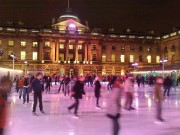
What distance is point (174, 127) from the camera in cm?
905

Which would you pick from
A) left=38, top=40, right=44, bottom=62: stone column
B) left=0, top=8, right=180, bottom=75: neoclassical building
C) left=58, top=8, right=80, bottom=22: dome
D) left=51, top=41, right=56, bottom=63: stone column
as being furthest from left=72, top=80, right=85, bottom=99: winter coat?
left=58, top=8, right=80, bottom=22: dome

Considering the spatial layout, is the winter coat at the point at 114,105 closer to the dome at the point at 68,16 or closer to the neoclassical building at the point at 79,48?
the neoclassical building at the point at 79,48

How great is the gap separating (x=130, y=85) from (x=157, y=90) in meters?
3.31

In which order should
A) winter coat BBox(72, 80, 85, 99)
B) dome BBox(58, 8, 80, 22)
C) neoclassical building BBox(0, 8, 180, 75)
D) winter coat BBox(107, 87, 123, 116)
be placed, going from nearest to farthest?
winter coat BBox(107, 87, 123, 116) → winter coat BBox(72, 80, 85, 99) → neoclassical building BBox(0, 8, 180, 75) → dome BBox(58, 8, 80, 22)

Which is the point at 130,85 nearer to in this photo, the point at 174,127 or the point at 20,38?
the point at 174,127

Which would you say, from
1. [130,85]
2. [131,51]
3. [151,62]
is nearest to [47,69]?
[131,51]

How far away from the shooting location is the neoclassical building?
253ft

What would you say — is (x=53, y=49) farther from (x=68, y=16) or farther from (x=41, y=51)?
(x=68, y=16)

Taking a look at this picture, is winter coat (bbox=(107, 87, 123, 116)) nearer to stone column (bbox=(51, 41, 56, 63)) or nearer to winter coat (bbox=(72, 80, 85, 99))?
winter coat (bbox=(72, 80, 85, 99))

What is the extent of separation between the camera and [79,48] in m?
84.1

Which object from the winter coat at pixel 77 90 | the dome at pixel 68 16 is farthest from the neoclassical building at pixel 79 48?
the winter coat at pixel 77 90

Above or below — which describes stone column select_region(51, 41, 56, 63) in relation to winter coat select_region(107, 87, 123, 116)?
above

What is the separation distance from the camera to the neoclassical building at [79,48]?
253ft

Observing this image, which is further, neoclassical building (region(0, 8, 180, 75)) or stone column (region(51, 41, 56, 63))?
stone column (region(51, 41, 56, 63))
